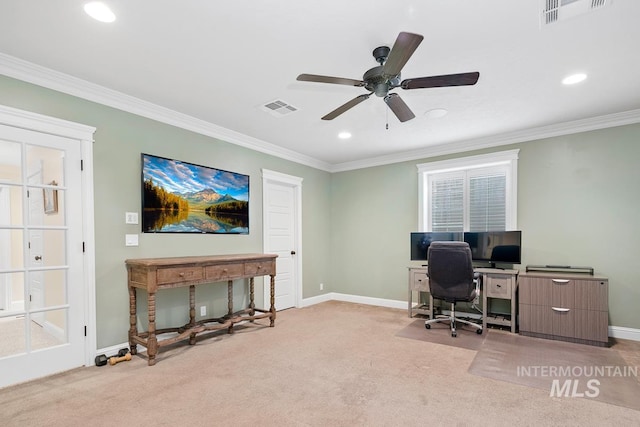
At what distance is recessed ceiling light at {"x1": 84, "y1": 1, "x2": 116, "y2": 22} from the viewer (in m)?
1.90

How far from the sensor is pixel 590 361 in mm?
2947

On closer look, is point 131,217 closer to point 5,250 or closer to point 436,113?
point 5,250

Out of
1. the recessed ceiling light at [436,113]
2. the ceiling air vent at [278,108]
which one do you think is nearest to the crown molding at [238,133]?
the ceiling air vent at [278,108]

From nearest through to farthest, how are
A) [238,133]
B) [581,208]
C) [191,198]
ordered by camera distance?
[191,198] → [581,208] → [238,133]

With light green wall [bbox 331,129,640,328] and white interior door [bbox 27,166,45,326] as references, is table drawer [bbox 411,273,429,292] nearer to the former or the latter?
light green wall [bbox 331,129,640,328]

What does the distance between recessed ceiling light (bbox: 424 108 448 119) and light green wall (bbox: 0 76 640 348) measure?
1.44 m

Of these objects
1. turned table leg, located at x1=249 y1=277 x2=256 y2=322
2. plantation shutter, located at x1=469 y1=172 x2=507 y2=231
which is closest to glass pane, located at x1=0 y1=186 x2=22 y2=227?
turned table leg, located at x1=249 y1=277 x2=256 y2=322

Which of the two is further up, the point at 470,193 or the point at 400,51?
the point at 400,51

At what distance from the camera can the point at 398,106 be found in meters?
2.60

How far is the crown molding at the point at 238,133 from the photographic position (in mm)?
2640

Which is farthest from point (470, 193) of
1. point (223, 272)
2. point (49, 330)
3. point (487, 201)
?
point (49, 330)

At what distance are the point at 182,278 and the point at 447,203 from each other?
154 inches

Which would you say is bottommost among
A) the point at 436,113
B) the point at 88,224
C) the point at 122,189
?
the point at 88,224

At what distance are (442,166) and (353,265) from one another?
230cm
